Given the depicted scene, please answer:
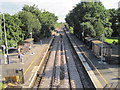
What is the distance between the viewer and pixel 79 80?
56.1 ft

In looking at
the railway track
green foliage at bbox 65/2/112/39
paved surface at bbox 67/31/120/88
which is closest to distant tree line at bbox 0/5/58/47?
the railway track

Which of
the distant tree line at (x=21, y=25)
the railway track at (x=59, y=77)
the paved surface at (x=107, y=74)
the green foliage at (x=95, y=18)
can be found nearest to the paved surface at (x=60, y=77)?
the railway track at (x=59, y=77)

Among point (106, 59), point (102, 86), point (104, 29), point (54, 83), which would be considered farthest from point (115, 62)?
point (104, 29)

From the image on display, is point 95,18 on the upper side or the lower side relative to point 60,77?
upper

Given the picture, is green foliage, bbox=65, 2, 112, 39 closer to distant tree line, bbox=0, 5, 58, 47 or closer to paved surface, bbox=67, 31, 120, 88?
distant tree line, bbox=0, 5, 58, 47

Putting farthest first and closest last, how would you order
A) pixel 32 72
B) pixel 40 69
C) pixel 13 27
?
pixel 13 27 → pixel 40 69 → pixel 32 72

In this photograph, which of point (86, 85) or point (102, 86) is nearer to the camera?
point (102, 86)

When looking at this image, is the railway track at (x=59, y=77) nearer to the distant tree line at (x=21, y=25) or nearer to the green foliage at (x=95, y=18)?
the distant tree line at (x=21, y=25)

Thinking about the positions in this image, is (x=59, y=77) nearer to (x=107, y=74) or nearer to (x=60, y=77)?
(x=60, y=77)

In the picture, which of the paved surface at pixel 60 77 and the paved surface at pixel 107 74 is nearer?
the paved surface at pixel 107 74

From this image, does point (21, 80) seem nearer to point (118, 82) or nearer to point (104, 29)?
point (118, 82)

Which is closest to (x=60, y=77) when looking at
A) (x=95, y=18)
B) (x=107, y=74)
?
(x=107, y=74)

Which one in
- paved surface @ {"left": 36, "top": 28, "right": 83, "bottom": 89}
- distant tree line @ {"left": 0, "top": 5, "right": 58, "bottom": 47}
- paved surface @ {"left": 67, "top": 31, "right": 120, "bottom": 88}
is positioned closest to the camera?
paved surface @ {"left": 67, "top": 31, "right": 120, "bottom": 88}

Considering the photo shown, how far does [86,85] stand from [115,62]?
7960 mm
